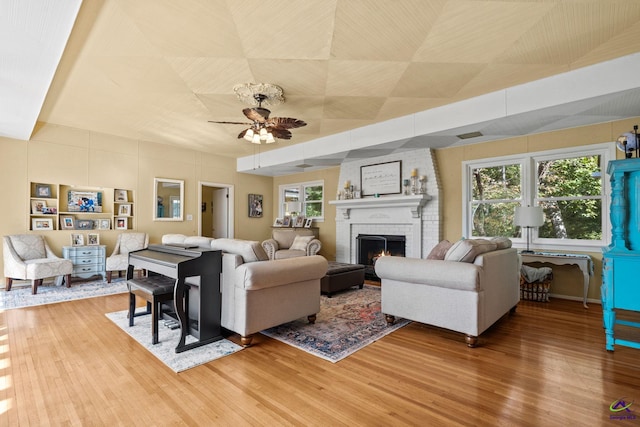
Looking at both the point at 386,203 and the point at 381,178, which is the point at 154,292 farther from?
the point at 381,178

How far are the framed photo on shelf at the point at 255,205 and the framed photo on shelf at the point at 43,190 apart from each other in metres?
4.18

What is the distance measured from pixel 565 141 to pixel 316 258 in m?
4.08

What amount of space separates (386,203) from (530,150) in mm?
2450

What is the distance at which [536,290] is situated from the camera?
4395 millimetres

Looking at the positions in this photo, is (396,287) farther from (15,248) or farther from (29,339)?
(15,248)

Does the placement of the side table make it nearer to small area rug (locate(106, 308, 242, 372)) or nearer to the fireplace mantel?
small area rug (locate(106, 308, 242, 372))

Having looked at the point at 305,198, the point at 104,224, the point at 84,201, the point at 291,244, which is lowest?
the point at 291,244

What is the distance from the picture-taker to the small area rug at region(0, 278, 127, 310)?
4.20 m

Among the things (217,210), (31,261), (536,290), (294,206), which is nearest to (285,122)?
(536,290)

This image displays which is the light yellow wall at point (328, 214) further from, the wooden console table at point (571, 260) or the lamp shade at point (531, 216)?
the wooden console table at point (571, 260)

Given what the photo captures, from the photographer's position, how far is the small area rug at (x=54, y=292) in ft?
13.8

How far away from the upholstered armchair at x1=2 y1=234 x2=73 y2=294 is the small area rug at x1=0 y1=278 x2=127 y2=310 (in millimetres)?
140

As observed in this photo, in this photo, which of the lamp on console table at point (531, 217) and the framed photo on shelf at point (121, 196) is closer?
the lamp on console table at point (531, 217)

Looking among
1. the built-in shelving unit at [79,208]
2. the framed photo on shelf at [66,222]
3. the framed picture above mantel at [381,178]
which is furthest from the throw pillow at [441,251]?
the framed photo on shelf at [66,222]
